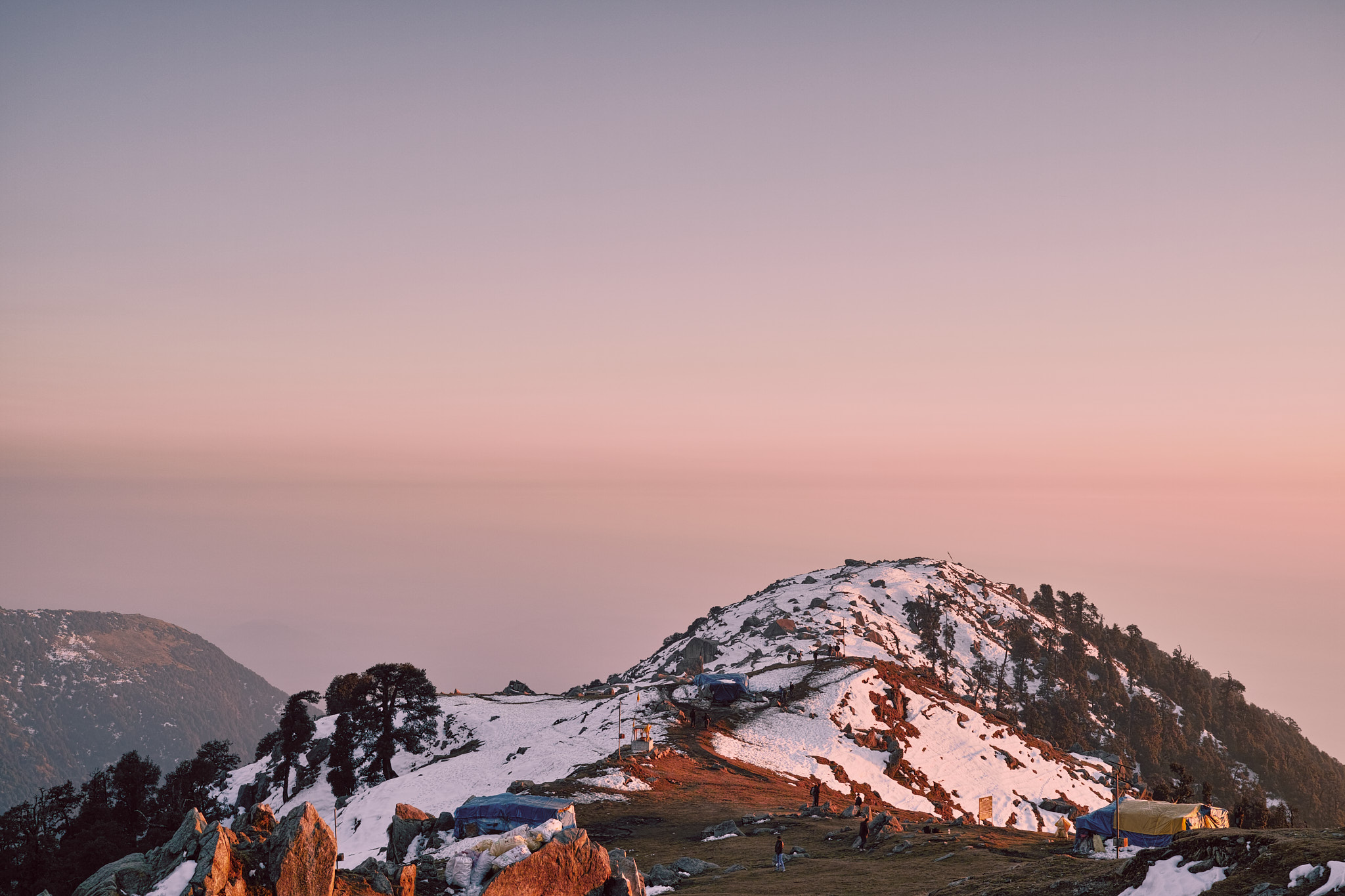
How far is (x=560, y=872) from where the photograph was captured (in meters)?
32.4

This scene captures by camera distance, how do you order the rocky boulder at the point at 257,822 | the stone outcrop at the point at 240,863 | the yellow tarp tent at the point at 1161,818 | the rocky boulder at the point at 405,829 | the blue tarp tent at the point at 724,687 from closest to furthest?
the stone outcrop at the point at 240,863 → the rocky boulder at the point at 257,822 → the yellow tarp tent at the point at 1161,818 → the rocky boulder at the point at 405,829 → the blue tarp tent at the point at 724,687

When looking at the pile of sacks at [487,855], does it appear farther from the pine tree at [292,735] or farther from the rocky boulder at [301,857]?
the pine tree at [292,735]

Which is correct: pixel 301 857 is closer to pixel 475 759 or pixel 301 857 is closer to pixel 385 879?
pixel 385 879

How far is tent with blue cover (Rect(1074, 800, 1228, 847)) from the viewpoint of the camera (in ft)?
132

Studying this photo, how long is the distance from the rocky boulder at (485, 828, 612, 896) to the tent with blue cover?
23.9 meters

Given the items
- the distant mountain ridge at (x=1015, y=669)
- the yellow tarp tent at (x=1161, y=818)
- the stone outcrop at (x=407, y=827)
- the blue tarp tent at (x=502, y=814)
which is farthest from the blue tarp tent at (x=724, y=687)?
the yellow tarp tent at (x=1161, y=818)

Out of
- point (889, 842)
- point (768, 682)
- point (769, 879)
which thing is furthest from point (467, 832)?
point (768, 682)

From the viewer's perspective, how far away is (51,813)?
293 ft

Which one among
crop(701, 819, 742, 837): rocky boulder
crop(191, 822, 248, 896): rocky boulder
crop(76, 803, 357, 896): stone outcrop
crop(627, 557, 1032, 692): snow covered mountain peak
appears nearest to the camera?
crop(191, 822, 248, 896): rocky boulder

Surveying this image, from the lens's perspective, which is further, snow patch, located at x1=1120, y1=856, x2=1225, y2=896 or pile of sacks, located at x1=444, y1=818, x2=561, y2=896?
pile of sacks, located at x1=444, y1=818, x2=561, y2=896

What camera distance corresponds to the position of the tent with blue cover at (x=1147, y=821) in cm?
4019

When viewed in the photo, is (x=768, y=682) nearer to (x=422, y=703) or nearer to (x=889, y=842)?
(x=422, y=703)

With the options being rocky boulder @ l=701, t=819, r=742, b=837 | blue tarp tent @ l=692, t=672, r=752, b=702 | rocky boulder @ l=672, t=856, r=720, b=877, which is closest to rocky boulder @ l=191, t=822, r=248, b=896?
rocky boulder @ l=672, t=856, r=720, b=877

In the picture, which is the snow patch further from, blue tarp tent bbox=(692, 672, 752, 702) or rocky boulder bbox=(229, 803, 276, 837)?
blue tarp tent bbox=(692, 672, 752, 702)
